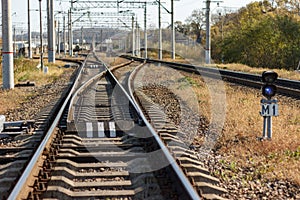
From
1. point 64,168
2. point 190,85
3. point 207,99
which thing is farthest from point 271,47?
point 64,168

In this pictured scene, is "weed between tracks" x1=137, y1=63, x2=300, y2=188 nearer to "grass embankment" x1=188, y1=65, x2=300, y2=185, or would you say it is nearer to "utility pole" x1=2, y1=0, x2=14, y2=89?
"grass embankment" x1=188, y1=65, x2=300, y2=185

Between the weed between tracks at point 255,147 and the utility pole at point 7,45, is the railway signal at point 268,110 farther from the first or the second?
the utility pole at point 7,45

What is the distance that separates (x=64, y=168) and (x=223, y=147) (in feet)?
8.65

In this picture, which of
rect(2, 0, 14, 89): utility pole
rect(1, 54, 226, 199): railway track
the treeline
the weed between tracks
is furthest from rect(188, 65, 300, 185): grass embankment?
the treeline

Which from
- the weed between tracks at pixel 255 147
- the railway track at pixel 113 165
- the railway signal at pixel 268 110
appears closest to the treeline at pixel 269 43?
the weed between tracks at pixel 255 147

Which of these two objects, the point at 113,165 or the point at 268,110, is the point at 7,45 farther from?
the point at 113,165

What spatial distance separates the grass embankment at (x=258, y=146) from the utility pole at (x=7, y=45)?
9.44 metres

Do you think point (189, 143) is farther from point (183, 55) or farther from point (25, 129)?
point (183, 55)

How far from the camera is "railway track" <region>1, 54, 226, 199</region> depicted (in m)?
5.00

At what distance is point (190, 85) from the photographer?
18.0 m

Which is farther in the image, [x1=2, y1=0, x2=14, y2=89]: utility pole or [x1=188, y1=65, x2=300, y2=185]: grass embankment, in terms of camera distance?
[x1=2, y1=0, x2=14, y2=89]: utility pole

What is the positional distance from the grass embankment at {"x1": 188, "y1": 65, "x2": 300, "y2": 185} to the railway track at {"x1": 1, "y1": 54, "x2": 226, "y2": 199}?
Result: 59cm

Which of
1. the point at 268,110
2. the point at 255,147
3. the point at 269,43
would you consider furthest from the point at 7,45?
the point at 269,43

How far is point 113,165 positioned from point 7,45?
12834 millimetres
